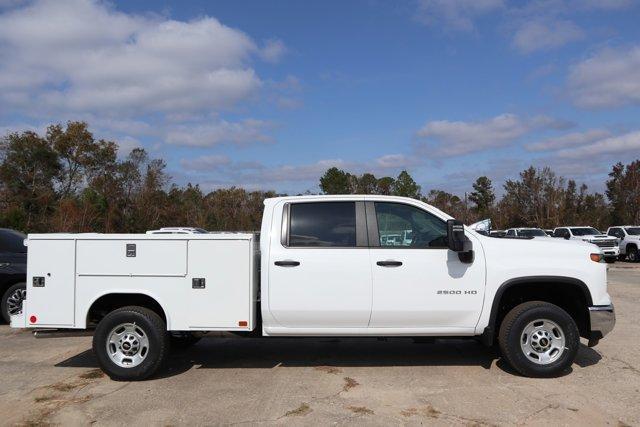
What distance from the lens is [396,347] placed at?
7926 mm

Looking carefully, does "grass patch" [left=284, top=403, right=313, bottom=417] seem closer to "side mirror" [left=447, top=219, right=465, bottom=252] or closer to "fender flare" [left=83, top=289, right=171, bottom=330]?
"fender flare" [left=83, top=289, right=171, bottom=330]

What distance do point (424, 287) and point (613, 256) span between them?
26241 millimetres

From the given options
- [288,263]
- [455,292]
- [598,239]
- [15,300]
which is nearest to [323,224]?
[288,263]

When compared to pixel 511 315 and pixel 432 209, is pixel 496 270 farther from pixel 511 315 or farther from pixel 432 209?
pixel 432 209

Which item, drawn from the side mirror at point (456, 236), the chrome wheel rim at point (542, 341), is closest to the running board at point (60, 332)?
the side mirror at point (456, 236)

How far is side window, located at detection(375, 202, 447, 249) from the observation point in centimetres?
639

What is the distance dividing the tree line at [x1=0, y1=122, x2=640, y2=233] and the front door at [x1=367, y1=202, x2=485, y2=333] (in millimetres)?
32417

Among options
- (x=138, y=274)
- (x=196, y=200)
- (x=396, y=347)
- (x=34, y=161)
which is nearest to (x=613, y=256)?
(x=396, y=347)

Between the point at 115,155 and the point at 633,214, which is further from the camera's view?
the point at 633,214

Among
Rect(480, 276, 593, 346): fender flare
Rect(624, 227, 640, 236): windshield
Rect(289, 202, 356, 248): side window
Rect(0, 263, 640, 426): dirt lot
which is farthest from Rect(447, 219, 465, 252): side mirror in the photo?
Rect(624, 227, 640, 236): windshield

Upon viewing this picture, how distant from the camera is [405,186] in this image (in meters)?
55.8

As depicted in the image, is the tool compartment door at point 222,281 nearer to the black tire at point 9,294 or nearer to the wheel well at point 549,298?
the wheel well at point 549,298

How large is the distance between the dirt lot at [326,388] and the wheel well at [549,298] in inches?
23.7

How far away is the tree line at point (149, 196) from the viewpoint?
42.1 metres
